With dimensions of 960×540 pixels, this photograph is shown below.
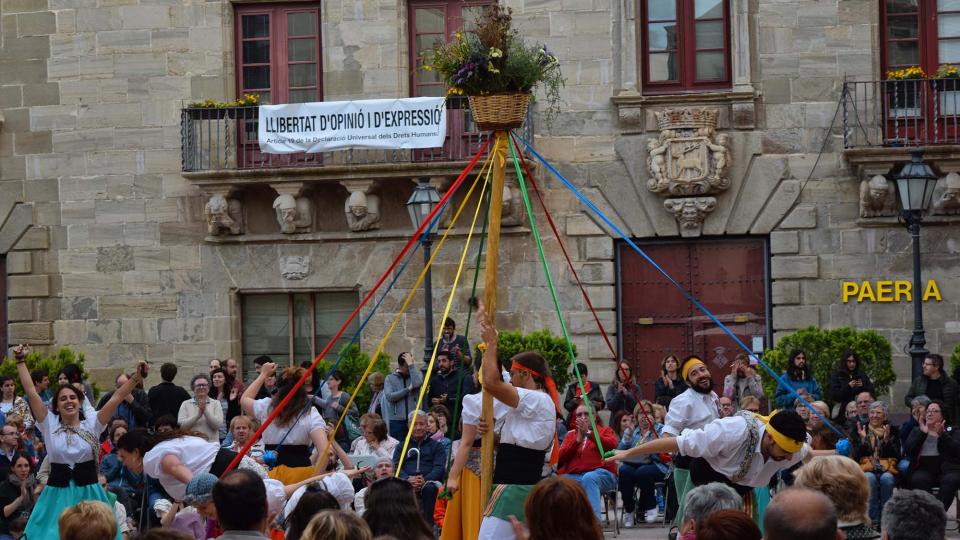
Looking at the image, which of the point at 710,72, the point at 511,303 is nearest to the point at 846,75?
the point at 710,72

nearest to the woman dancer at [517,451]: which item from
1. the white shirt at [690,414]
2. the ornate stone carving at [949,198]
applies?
the white shirt at [690,414]

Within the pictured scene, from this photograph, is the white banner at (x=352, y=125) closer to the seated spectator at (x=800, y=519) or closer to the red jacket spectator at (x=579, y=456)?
the red jacket spectator at (x=579, y=456)

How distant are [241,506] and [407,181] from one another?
→ 14.8m

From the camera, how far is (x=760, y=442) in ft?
32.2

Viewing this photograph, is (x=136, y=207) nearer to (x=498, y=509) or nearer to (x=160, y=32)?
(x=160, y=32)

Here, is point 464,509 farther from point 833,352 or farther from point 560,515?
point 833,352

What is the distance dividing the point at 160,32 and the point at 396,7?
3391 mm

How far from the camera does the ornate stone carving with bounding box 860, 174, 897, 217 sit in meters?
20.7

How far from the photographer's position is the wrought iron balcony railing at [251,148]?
2184 cm

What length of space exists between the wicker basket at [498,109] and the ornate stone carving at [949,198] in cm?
1173

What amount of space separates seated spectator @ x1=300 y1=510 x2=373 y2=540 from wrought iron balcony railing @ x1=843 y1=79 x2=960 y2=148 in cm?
1496

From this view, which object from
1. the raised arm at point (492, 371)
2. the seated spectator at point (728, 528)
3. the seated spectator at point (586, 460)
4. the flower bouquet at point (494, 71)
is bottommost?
the seated spectator at point (586, 460)

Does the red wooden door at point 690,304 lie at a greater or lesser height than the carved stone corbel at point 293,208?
lesser

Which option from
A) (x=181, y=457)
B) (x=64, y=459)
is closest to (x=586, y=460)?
(x=64, y=459)
